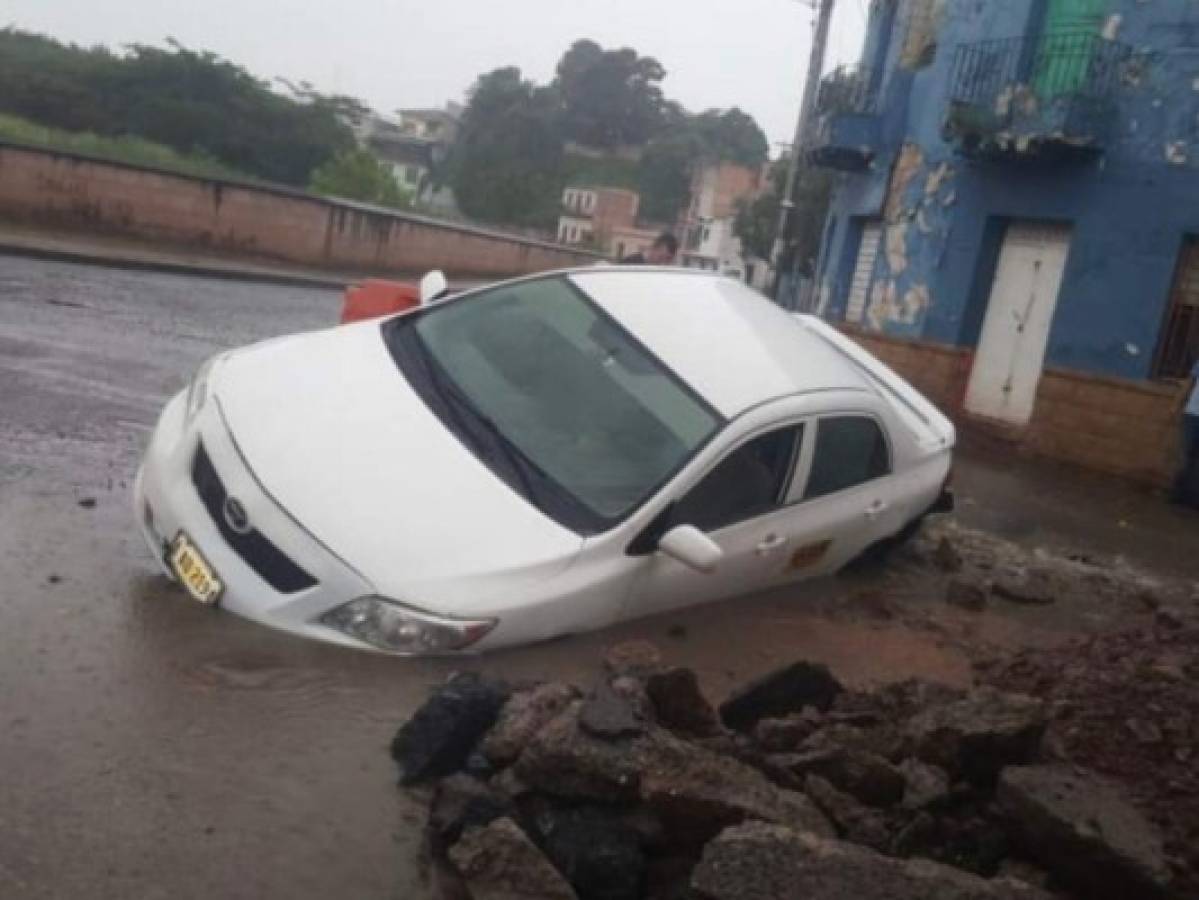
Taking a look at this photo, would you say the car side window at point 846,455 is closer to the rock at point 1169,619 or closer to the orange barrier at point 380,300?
the rock at point 1169,619

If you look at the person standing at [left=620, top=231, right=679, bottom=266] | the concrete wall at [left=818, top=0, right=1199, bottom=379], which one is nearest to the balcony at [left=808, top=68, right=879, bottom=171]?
the concrete wall at [left=818, top=0, right=1199, bottom=379]

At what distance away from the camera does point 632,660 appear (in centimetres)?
455

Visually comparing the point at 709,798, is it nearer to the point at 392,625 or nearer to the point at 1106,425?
the point at 392,625

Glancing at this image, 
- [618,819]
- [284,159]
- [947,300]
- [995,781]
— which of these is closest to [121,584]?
[618,819]

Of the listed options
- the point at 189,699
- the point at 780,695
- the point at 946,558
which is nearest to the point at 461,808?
the point at 189,699

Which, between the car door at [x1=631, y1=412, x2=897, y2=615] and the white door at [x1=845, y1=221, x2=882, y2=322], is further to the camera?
the white door at [x1=845, y1=221, x2=882, y2=322]

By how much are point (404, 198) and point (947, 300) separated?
47.4 meters

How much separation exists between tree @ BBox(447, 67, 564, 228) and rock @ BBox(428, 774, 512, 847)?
73531 millimetres

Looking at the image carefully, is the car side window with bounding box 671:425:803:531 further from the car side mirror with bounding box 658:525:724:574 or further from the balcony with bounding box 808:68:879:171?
the balcony with bounding box 808:68:879:171

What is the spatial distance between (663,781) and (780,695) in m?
1.11

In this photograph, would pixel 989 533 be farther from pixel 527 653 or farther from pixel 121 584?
pixel 121 584

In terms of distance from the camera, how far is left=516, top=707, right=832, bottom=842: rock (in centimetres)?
338

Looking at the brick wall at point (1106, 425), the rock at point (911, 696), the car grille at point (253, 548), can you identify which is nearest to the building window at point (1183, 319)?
the brick wall at point (1106, 425)

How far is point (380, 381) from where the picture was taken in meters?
5.49
